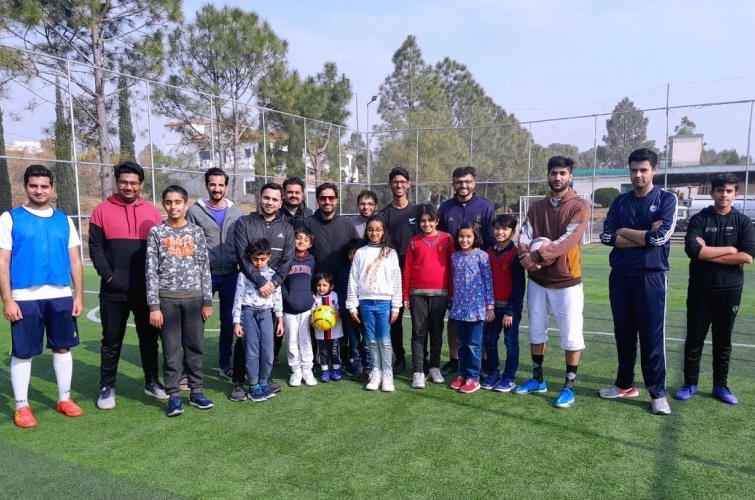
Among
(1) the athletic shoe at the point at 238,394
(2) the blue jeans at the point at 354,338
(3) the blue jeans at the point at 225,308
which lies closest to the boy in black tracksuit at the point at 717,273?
(2) the blue jeans at the point at 354,338

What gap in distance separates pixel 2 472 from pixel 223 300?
7.36 ft

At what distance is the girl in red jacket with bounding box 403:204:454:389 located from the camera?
481cm

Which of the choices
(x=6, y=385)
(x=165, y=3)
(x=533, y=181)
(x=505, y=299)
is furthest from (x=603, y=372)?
(x=165, y=3)

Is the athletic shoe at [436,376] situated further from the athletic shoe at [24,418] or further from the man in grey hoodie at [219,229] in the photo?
the athletic shoe at [24,418]

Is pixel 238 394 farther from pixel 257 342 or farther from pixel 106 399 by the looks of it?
pixel 106 399

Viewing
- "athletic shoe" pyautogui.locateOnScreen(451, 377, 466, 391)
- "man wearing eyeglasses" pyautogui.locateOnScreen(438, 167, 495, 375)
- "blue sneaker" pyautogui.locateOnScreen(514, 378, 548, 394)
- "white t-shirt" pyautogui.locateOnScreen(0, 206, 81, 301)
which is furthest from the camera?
"man wearing eyeglasses" pyautogui.locateOnScreen(438, 167, 495, 375)

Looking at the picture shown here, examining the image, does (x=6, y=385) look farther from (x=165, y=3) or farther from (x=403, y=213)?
(x=165, y=3)

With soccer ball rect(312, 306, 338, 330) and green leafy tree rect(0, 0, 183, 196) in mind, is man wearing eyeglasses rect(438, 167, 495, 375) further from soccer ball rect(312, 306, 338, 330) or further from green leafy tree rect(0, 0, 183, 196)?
green leafy tree rect(0, 0, 183, 196)

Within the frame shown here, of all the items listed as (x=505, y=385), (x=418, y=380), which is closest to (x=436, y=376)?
(x=418, y=380)

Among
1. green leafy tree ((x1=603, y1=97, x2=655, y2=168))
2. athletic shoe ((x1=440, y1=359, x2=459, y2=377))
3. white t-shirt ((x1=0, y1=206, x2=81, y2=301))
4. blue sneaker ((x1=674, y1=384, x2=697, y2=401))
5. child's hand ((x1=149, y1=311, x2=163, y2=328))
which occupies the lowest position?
athletic shoe ((x1=440, y1=359, x2=459, y2=377))

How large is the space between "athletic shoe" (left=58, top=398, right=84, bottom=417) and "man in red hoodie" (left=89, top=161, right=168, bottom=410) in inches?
6.9

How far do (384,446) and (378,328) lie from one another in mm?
1345

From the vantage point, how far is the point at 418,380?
15.9 feet

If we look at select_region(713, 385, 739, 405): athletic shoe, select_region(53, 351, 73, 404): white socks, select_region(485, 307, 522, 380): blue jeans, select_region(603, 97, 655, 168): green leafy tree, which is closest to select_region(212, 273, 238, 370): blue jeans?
select_region(53, 351, 73, 404): white socks
